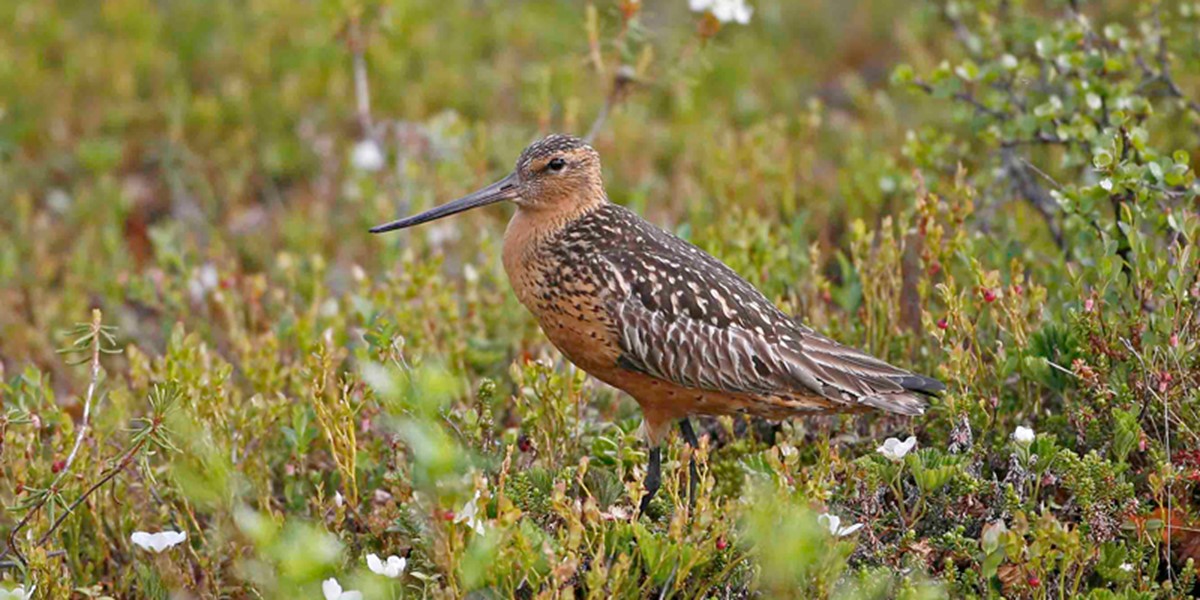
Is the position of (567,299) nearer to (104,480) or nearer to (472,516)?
(472,516)

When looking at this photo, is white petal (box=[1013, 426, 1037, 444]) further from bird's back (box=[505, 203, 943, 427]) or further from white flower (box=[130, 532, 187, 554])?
white flower (box=[130, 532, 187, 554])

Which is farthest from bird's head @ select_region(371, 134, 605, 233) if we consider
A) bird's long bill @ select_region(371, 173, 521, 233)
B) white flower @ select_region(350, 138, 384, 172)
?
white flower @ select_region(350, 138, 384, 172)

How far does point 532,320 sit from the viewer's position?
18.3ft

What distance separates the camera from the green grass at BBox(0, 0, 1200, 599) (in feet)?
11.9

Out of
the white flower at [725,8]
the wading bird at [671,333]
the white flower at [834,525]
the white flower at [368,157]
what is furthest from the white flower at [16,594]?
the white flower at [368,157]

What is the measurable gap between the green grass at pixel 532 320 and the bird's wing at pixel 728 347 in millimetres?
197

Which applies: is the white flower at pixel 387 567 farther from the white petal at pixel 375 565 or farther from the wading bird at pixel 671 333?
the wading bird at pixel 671 333

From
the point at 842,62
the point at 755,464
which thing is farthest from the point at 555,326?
the point at 842,62

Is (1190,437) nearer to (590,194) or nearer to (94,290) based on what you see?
(590,194)

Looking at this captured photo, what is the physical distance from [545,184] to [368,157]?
2.61m

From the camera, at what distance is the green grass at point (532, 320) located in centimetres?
364

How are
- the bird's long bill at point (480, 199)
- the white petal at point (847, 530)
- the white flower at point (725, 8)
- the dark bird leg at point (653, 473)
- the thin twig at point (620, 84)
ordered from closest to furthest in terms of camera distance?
the white petal at point (847, 530) → the dark bird leg at point (653, 473) → the bird's long bill at point (480, 199) → the white flower at point (725, 8) → the thin twig at point (620, 84)

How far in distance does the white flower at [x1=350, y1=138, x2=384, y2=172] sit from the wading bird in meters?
2.51

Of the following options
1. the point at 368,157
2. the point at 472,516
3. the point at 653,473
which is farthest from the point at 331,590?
the point at 368,157
